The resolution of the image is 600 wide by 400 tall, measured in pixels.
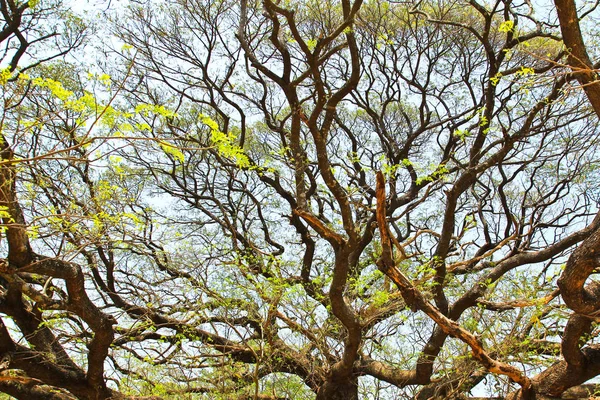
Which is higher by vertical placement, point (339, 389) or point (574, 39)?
point (574, 39)

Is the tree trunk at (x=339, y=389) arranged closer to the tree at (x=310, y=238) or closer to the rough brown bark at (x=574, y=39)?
the tree at (x=310, y=238)

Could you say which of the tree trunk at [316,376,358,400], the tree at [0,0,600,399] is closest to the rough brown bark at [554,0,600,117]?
the tree at [0,0,600,399]

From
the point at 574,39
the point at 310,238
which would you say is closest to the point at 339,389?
the point at 310,238

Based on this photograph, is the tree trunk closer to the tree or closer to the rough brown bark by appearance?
the tree

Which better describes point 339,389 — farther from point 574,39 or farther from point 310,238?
point 574,39

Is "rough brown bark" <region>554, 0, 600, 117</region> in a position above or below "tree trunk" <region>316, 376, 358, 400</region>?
above

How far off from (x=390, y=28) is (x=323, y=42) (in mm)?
3710

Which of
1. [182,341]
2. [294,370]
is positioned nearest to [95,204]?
[182,341]

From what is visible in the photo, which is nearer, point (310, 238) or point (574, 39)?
point (574, 39)

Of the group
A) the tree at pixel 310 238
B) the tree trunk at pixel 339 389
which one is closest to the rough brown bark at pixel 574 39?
the tree at pixel 310 238

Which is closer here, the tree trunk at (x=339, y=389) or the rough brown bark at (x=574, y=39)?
the rough brown bark at (x=574, y=39)

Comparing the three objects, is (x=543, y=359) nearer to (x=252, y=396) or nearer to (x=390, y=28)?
(x=252, y=396)

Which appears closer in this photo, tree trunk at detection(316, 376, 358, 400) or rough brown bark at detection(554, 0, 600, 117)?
rough brown bark at detection(554, 0, 600, 117)

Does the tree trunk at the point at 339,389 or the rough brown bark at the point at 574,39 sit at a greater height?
the rough brown bark at the point at 574,39
